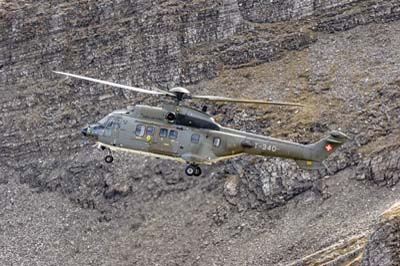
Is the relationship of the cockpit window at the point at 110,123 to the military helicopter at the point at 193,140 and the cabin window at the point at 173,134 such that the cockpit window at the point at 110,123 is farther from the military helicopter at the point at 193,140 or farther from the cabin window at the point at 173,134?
the cabin window at the point at 173,134

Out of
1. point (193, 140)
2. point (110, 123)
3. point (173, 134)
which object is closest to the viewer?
point (193, 140)

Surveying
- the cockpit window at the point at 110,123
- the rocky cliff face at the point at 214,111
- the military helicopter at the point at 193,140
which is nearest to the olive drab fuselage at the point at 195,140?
the military helicopter at the point at 193,140

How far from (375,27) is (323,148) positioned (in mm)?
34720

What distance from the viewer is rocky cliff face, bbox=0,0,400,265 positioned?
81938mm

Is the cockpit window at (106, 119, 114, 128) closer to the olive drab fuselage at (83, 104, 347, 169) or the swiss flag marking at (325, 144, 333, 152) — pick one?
the olive drab fuselage at (83, 104, 347, 169)

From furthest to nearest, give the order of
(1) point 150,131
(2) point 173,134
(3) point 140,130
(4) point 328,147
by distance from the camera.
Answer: (3) point 140,130 < (1) point 150,131 < (2) point 173,134 < (4) point 328,147

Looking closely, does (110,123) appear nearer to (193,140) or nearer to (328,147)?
(193,140)

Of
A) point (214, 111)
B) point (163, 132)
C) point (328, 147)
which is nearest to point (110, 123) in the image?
point (163, 132)

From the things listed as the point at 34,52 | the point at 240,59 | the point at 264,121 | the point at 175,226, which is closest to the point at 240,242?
the point at 175,226

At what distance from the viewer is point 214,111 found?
91.9 m

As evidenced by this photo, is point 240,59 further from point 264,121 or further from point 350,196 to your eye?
point 350,196

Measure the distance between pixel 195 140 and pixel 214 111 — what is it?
30159 mm

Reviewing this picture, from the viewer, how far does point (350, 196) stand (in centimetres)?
8038

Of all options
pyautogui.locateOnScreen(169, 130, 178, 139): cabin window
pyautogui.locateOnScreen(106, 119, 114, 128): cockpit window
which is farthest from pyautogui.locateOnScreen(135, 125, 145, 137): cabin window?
pyautogui.locateOnScreen(106, 119, 114, 128): cockpit window
